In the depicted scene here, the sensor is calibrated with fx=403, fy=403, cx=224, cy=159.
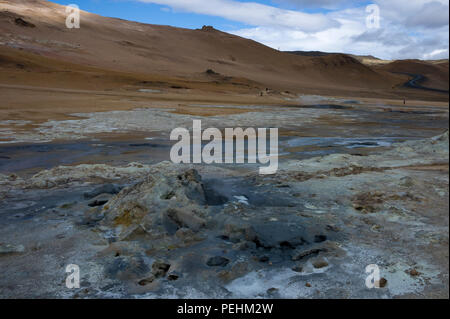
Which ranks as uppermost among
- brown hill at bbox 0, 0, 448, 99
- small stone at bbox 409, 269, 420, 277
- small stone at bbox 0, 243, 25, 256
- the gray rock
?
brown hill at bbox 0, 0, 448, 99

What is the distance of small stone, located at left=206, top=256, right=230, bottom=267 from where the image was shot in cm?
246

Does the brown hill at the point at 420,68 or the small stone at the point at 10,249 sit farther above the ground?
the brown hill at the point at 420,68

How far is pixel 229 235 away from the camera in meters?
2.87

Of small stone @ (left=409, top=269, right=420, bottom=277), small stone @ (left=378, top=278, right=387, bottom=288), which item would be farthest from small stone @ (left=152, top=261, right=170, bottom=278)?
small stone @ (left=409, top=269, right=420, bottom=277)

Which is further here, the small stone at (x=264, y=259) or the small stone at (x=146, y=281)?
the small stone at (x=264, y=259)

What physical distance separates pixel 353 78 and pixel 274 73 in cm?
857

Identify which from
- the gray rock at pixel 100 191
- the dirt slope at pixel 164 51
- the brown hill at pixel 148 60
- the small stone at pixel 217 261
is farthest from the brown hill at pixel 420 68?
the small stone at pixel 217 261

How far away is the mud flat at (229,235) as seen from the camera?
2203mm

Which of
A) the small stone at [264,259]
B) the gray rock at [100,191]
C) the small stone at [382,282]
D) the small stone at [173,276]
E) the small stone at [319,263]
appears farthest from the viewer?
the gray rock at [100,191]

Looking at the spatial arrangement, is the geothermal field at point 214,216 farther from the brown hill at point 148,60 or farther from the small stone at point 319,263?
Answer: the brown hill at point 148,60

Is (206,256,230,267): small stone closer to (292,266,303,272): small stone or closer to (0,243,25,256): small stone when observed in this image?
(292,266,303,272): small stone

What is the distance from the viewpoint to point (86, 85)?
18719 mm

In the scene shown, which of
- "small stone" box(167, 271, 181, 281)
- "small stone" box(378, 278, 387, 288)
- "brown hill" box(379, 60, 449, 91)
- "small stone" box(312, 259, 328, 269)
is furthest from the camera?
"brown hill" box(379, 60, 449, 91)

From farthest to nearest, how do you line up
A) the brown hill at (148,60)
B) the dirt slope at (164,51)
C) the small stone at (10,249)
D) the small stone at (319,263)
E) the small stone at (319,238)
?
the dirt slope at (164,51) < the brown hill at (148,60) < the small stone at (319,238) < the small stone at (10,249) < the small stone at (319,263)
